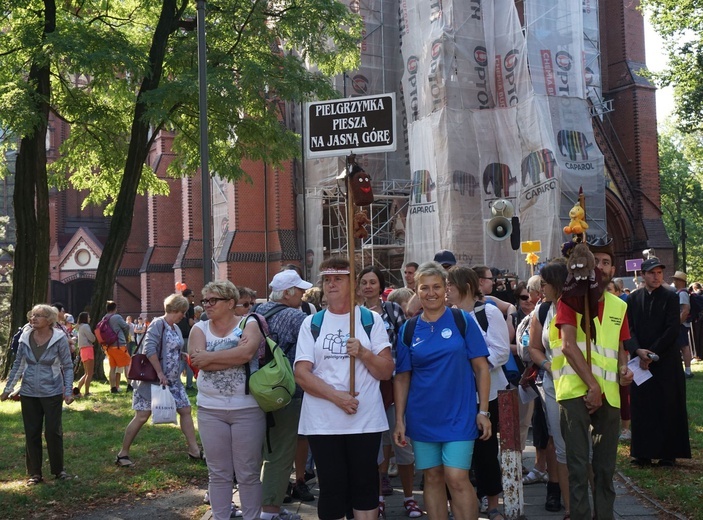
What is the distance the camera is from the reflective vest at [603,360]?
5.52 meters

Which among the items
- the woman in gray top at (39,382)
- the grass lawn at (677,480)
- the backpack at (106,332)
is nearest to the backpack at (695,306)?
the grass lawn at (677,480)

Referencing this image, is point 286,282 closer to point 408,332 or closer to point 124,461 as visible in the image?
point 408,332

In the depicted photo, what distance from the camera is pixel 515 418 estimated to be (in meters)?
5.74

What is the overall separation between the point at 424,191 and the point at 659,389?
19.1 meters

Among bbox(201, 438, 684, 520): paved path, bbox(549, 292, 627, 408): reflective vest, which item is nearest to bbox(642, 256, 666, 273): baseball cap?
bbox(201, 438, 684, 520): paved path

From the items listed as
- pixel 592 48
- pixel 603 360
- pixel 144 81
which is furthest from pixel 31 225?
pixel 592 48

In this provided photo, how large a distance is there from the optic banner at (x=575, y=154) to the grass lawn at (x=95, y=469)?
53.6 feet

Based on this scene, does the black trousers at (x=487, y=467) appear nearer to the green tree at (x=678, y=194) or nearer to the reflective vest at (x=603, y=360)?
the reflective vest at (x=603, y=360)

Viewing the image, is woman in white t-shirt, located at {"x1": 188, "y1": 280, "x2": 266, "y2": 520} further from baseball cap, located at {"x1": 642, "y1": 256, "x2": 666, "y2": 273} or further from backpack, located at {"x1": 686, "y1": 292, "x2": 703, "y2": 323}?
backpack, located at {"x1": 686, "y1": 292, "x2": 703, "y2": 323}

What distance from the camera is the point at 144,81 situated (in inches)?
704

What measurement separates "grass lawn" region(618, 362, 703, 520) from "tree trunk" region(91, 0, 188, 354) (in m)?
11.8

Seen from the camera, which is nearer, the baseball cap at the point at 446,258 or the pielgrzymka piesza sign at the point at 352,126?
the pielgrzymka piesza sign at the point at 352,126

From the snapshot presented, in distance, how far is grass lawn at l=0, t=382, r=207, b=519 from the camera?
7833 millimetres

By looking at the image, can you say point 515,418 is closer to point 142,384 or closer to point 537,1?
point 142,384
